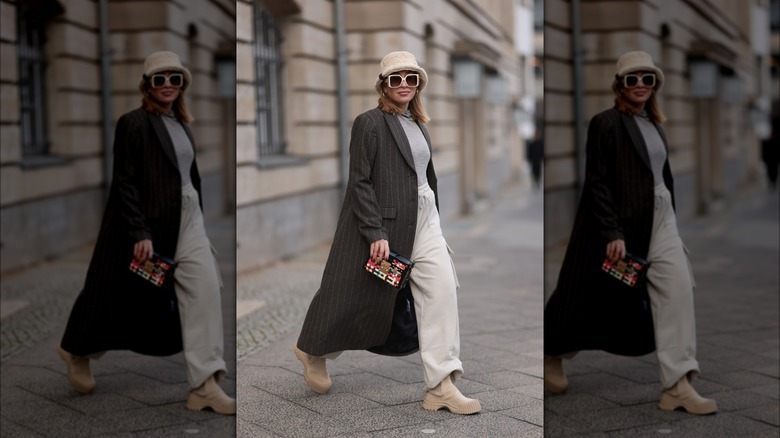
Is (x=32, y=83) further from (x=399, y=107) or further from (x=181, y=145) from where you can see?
(x=399, y=107)

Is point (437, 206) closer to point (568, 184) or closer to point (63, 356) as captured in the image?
point (568, 184)

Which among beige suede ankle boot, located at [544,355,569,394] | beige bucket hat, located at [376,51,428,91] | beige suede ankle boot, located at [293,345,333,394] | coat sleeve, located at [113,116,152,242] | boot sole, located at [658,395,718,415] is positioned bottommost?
boot sole, located at [658,395,718,415]

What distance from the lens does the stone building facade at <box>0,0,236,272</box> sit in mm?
3602

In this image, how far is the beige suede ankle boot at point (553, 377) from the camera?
380cm

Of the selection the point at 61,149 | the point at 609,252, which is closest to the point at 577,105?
the point at 609,252

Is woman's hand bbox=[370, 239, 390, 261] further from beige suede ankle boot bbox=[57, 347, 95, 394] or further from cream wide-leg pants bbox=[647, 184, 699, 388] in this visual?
beige suede ankle boot bbox=[57, 347, 95, 394]

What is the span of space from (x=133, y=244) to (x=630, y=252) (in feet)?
5.84

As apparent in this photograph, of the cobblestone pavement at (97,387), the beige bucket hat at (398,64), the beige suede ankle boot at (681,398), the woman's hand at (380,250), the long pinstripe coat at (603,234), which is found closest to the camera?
the beige bucket hat at (398,64)

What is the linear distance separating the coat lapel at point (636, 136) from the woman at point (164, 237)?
155 centimetres

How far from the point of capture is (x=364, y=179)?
10.5ft

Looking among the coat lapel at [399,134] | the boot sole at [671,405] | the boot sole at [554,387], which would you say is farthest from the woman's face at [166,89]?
the boot sole at [671,405]

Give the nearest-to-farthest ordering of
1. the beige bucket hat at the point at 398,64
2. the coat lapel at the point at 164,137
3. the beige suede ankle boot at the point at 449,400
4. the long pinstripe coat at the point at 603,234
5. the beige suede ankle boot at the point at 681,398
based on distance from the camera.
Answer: the beige bucket hat at the point at 398,64 → the beige suede ankle boot at the point at 449,400 → the coat lapel at the point at 164,137 → the long pinstripe coat at the point at 603,234 → the beige suede ankle boot at the point at 681,398

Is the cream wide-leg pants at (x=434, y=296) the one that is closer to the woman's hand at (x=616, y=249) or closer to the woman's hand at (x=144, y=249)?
the woman's hand at (x=616, y=249)

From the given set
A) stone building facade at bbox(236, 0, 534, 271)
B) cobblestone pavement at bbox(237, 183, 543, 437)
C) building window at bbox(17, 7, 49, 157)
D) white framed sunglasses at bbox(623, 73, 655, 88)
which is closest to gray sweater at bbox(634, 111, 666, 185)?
white framed sunglasses at bbox(623, 73, 655, 88)
